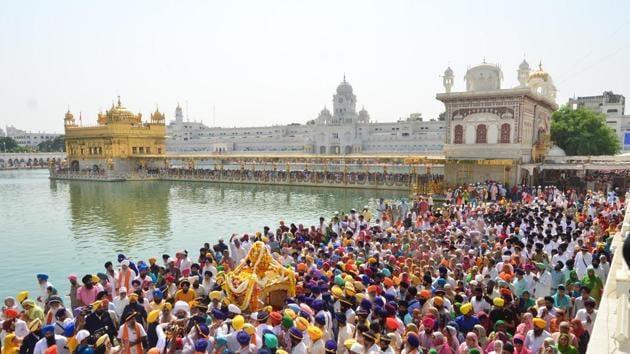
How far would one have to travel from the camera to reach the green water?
516 inches

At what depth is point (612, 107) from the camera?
60.8 meters

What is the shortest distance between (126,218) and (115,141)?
27.6 meters

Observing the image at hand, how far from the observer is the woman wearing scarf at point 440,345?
477 cm

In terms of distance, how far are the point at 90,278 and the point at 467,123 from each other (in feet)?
76.5

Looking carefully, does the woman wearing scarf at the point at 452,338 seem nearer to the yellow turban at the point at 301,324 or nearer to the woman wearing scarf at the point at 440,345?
the woman wearing scarf at the point at 440,345

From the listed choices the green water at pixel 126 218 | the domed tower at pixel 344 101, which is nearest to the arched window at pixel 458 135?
the green water at pixel 126 218

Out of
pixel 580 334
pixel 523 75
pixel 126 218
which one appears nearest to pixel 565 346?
pixel 580 334

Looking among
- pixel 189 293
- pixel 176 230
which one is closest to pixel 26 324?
pixel 189 293

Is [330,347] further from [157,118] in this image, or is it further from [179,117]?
[179,117]

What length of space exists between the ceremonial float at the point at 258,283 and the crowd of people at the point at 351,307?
0.13 m

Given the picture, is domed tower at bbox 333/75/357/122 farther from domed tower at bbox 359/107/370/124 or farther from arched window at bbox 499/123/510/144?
arched window at bbox 499/123/510/144

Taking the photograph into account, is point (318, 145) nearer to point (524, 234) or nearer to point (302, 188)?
point (302, 188)

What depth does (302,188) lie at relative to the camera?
32.2m

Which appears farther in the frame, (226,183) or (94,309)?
(226,183)
